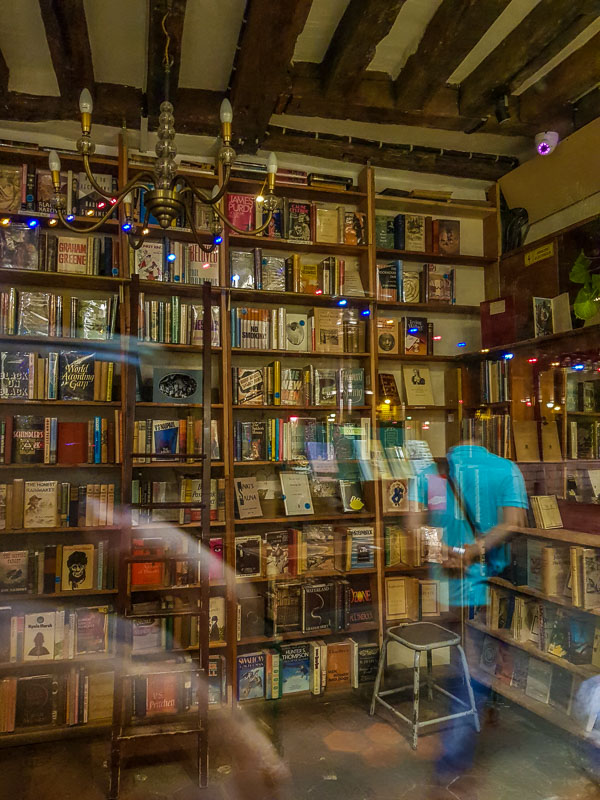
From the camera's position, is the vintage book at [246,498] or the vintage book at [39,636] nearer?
the vintage book at [39,636]

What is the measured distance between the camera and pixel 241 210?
323cm

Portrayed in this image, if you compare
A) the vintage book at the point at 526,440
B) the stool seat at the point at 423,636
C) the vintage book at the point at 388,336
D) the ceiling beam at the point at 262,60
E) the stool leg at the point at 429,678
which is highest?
the ceiling beam at the point at 262,60

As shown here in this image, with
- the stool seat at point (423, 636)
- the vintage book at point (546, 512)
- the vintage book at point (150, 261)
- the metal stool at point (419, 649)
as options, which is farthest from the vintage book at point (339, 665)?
Result: the vintage book at point (150, 261)

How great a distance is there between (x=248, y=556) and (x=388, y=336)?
1478mm

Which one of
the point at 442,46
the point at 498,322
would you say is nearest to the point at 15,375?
the point at 442,46

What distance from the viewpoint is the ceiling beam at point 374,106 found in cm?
280

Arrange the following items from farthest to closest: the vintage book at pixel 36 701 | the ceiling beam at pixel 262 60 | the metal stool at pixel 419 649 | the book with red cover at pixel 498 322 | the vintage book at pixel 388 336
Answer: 1. the vintage book at pixel 388 336
2. the book with red cover at pixel 498 322
3. the vintage book at pixel 36 701
4. the metal stool at pixel 419 649
5. the ceiling beam at pixel 262 60

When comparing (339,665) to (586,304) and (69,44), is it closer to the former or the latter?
(586,304)

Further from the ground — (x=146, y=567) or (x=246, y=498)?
(x=246, y=498)

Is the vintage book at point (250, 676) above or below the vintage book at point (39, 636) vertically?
below

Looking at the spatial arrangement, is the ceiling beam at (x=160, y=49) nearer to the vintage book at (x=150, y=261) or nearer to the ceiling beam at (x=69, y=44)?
the ceiling beam at (x=69, y=44)

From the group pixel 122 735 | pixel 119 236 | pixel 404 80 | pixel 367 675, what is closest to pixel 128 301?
pixel 119 236

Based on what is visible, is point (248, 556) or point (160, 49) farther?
point (248, 556)

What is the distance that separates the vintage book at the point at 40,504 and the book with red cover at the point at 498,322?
2.43m
